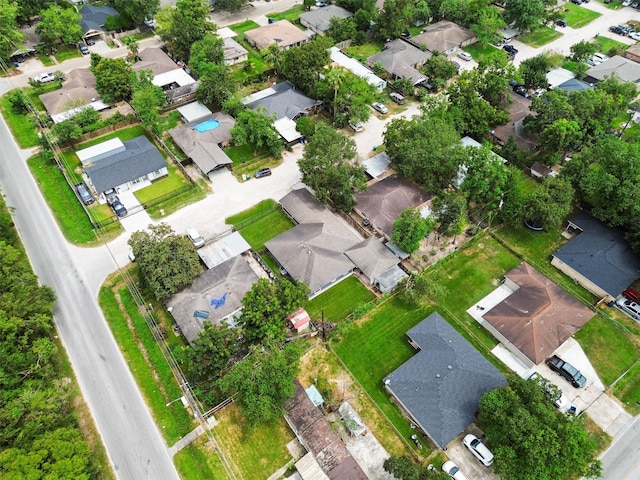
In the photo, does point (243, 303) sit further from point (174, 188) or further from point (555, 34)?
point (555, 34)

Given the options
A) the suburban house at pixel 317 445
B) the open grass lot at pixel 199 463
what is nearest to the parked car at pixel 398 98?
the suburban house at pixel 317 445

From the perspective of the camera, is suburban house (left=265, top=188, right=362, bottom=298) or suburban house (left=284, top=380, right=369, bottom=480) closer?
suburban house (left=284, top=380, right=369, bottom=480)

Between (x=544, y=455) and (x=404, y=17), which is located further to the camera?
(x=404, y=17)

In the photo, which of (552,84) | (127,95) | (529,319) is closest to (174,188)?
(127,95)

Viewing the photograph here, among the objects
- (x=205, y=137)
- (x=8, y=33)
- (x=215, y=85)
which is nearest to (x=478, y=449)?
(x=205, y=137)

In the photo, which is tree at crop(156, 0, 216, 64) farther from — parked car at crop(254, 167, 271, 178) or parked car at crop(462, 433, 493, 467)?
Result: parked car at crop(462, 433, 493, 467)

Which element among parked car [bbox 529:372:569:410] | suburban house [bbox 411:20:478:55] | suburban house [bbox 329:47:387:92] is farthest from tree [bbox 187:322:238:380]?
suburban house [bbox 411:20:478:55]
